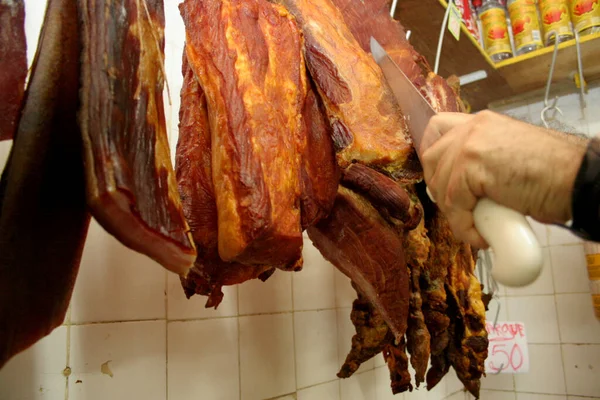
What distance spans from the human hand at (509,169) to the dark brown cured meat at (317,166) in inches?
10.0

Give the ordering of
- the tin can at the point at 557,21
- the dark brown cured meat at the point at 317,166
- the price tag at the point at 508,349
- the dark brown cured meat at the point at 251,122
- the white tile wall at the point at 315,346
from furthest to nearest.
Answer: the price tag at the point at 508,349 → the tin can at the point at 557,21 → the white tile wall at the point at 315,346 → the dark brown cured meat at the point at 317,166 → the dark brown cured meat at the point at 251,122

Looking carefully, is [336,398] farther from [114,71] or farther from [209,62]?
[114,71]

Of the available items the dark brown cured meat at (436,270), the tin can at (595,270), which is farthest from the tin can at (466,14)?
the dark brown cured meat at (436,270)

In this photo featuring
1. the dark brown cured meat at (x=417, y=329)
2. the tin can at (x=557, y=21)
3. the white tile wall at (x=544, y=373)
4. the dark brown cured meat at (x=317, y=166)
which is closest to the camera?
the dark brown cured meat at (x=317, y=166)

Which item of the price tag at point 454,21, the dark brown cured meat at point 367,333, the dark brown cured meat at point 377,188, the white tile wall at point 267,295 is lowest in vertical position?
the dark brown cured meat at point 367,333

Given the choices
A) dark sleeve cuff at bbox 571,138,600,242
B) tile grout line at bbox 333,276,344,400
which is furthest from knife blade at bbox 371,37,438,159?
tile grout line at bbox 333,276,344,400

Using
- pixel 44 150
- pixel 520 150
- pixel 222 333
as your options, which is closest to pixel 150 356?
pixel 222 333

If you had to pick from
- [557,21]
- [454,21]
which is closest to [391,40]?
[454,21]

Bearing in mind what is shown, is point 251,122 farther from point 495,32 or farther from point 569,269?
point 569,269

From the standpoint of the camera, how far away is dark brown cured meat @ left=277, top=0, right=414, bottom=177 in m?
0.93

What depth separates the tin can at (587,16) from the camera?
2262 millimetres

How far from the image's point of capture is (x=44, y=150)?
582 millimetres

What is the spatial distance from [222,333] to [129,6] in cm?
89

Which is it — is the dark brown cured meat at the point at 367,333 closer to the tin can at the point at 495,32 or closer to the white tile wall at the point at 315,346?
the white tile wall at the point at 315,346
